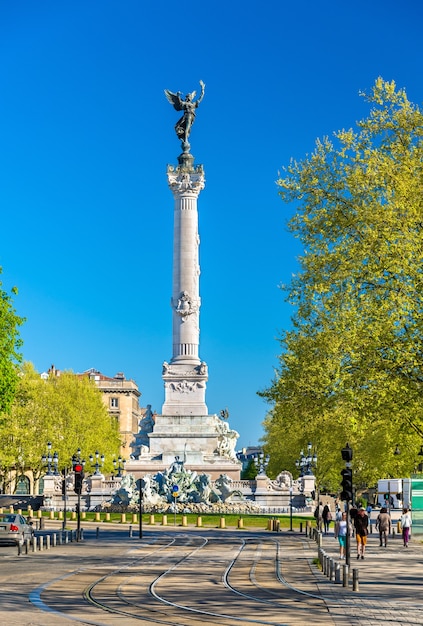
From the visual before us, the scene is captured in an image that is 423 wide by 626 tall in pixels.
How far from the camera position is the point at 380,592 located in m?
24.2

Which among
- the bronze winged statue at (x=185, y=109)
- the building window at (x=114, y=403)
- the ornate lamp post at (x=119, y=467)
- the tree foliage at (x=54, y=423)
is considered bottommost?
the ornate lamp post at (x=119, y=467)

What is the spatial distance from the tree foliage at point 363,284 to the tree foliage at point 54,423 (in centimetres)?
5879

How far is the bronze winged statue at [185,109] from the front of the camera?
93.6 metres

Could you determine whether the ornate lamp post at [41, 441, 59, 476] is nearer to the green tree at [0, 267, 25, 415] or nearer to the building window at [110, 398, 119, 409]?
the green tree at [0, 267, 25, 415]

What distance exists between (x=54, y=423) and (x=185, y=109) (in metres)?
34.6

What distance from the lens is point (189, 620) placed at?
18812 millimetres

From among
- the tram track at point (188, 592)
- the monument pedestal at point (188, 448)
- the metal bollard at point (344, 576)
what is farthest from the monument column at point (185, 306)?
the metal bollard at point (344, 576)

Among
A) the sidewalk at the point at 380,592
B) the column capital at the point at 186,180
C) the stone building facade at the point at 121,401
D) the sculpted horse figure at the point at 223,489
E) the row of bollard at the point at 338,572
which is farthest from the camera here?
the stone building facade at the point at 121,401

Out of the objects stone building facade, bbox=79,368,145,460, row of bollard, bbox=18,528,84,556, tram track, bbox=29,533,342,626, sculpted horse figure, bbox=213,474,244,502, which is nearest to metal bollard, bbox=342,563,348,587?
tram track, bbox=29,533,342,626

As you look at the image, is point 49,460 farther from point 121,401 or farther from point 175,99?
point 121,401

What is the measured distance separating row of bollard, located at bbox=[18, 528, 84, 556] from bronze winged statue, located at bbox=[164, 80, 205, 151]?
52.6 metres

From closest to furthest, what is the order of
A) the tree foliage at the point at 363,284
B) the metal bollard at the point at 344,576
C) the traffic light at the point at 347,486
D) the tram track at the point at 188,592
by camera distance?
the tram track at the point at 188,592
the metal bollard at the point at 344,576
the traffic light at the point at 347,486
the tree foliage at the point at 363,284

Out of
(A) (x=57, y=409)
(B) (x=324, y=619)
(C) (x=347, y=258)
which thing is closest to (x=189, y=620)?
(B) (x=324, y=619)

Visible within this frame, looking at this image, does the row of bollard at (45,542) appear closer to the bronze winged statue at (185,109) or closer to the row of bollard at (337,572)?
the row of bollard at (337,572)
